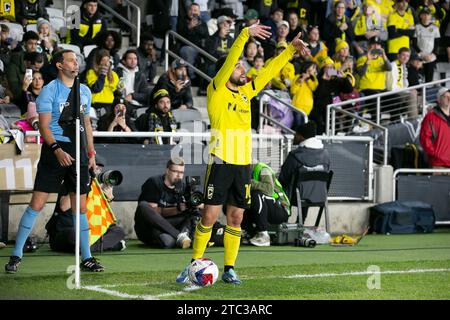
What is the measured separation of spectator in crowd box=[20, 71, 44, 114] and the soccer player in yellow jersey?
5.93 m

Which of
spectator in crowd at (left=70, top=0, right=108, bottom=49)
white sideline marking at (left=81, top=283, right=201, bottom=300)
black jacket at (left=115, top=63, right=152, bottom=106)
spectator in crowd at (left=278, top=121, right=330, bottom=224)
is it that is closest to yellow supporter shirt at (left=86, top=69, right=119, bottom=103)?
black jacket at (left=115, top=63, right=152, bottom=106)

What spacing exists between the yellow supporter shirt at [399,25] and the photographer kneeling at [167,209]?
934 centimetres

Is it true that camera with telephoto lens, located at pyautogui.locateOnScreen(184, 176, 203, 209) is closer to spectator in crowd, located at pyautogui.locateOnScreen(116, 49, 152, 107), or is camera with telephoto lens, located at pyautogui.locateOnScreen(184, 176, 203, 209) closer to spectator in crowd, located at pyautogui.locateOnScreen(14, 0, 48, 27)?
spectator in crowd, located at pyautogui.locateOnScreen(116, 49, 152, 107)

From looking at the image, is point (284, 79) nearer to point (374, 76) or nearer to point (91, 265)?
point (374, 76)

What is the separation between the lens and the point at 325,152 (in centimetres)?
Answer: 1527

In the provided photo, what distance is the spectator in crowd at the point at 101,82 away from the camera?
16781mm

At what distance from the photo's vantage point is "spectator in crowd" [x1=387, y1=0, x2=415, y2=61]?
2234cm

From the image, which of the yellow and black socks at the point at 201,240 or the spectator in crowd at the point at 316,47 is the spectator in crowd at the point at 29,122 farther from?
the spectator in crowd at the point at 316,47

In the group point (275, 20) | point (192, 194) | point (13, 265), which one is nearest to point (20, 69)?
point (192, 194)

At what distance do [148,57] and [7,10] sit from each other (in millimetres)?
2530

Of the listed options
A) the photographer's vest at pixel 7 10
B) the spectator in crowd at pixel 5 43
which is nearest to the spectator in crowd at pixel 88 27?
the photographer's vest at pixel 7 10

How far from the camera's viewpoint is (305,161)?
49.1 ft
